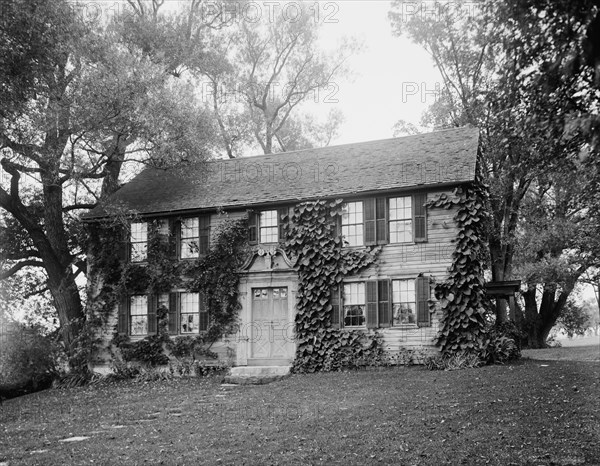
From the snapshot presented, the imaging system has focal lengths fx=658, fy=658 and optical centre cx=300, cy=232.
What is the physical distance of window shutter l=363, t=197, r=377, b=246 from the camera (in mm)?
19359

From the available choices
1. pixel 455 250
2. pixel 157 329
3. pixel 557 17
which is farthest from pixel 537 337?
pixel 557 17

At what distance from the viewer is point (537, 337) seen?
3197cm

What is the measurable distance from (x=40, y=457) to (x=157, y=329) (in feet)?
39.7

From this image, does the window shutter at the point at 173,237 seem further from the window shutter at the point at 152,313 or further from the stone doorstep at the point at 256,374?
the stone doorstep at the point at 256,374

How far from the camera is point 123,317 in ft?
71.7

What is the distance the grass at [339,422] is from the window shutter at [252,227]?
5275 mm

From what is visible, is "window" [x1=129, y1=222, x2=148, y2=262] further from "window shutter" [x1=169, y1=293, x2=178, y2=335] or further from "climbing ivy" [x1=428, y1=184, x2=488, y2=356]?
"climbing ivy" [x1=428, y1=184, x2=488, y2=356]

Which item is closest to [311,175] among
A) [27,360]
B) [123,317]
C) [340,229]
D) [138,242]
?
[340,229]

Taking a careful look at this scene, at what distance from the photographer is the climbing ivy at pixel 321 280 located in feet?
63.3

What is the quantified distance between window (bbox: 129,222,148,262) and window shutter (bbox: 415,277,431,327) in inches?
364

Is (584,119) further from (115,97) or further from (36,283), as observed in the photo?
(36,283)

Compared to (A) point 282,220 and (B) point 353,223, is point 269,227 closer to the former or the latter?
(A) point 282,220

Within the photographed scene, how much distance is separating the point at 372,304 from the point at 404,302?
927 mm

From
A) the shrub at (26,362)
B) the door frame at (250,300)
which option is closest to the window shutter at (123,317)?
the shrub at (26,362)
